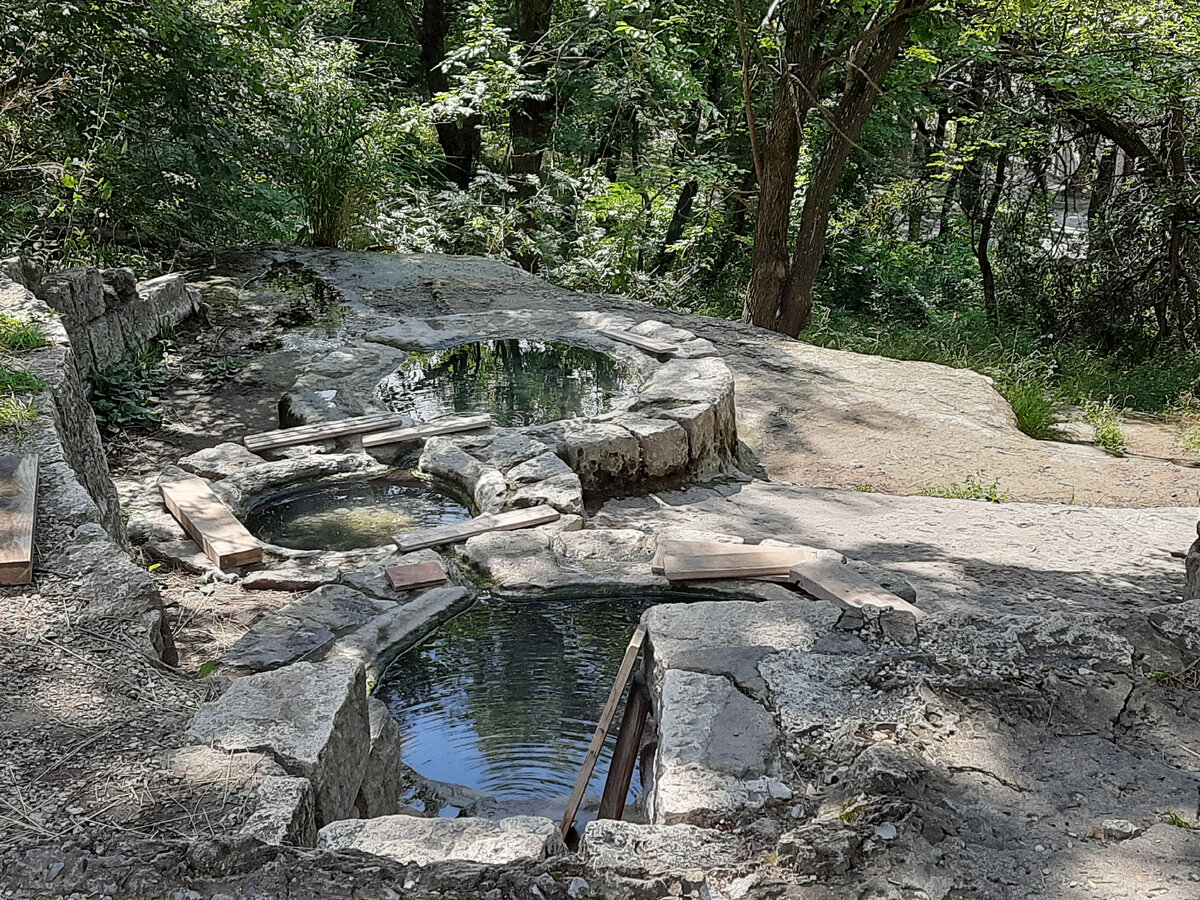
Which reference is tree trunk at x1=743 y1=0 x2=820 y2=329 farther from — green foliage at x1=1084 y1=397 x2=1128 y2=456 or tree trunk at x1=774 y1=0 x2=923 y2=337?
green foliage at x1=1084 y1=397 x2=1128 y2=456

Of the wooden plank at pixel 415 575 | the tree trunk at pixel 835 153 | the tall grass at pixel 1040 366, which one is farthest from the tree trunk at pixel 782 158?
the wooden plank at pixel 415 575

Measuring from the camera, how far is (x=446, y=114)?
1028 cm

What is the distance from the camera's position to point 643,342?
6.79 metres

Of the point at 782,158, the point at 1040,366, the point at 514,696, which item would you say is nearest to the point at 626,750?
the point at 514,696

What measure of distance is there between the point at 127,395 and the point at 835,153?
5.84 meters

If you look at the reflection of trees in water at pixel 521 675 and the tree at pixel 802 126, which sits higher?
Answer: the tree at pixel 802 126

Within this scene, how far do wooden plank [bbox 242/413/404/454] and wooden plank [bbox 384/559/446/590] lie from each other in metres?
1.58

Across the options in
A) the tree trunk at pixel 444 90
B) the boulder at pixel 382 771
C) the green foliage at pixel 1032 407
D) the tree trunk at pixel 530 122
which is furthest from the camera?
the tree trunk at pixel 444 90

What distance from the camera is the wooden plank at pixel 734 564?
3.87 metres

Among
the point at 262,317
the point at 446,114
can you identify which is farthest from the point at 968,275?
the point at 262,317

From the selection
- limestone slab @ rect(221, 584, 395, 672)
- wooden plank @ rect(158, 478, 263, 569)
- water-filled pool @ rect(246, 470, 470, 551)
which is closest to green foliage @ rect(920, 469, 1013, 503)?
water-filled pool @ rect(246, 470, 470, 551)

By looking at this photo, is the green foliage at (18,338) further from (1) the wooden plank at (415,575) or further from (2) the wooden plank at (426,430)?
(1) the wooden plank at (415,575)

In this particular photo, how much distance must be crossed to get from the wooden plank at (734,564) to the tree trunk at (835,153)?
483cm

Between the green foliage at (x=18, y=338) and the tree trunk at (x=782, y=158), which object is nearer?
the green foliage at (x=18, y=338)
